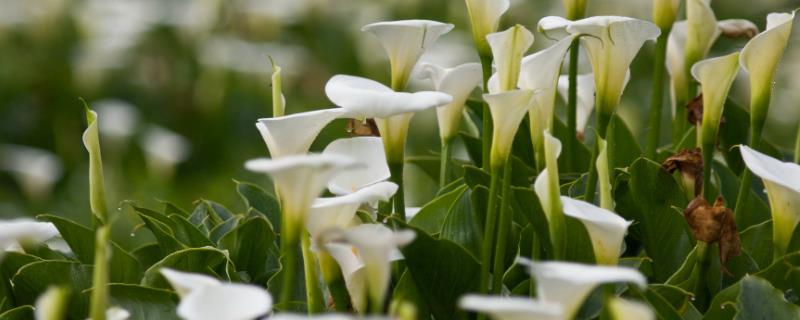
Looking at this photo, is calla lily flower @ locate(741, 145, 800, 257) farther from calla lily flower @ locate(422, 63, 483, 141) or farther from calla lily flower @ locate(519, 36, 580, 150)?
calla lily flower @ locate(422, 63, 483, 141)

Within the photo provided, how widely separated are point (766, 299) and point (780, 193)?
11 cm

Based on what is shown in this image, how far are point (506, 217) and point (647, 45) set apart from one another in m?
3.41

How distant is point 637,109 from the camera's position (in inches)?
146

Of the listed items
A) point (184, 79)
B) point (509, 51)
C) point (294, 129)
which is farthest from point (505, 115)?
point (184, 79)

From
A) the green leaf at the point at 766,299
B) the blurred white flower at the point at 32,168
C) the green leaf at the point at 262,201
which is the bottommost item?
the blurred white flower at the point at 32,168

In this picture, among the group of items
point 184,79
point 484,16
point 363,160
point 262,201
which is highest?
point 484,16

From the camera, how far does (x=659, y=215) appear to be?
1.08 meters

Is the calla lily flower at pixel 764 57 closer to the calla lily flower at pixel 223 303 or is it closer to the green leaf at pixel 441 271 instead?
the green leaf at pixel 441 271

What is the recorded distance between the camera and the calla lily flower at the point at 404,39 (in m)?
1.04

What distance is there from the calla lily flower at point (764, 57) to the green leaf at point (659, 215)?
0.35 ft

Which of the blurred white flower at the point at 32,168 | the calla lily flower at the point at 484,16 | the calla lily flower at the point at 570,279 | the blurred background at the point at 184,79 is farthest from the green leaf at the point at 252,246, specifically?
the blurred white flower at the point at 32,168

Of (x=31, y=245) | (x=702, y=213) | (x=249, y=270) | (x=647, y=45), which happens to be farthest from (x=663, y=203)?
(x=647, y=45)

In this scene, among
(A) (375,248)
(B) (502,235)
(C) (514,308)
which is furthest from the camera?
(B) (502,235)

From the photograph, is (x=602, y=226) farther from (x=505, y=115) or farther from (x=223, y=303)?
(x=223, y=303)
